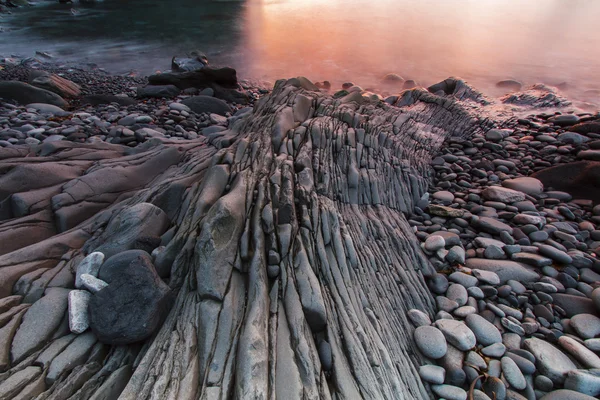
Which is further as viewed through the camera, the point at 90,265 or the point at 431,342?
the point at 431,342

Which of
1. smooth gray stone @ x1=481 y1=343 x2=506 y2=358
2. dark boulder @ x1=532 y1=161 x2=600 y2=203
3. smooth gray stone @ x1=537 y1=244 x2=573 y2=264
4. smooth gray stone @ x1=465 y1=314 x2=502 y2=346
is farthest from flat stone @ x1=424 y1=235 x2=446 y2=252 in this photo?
dark boulder @ x1=532 y1=161 x2=600 y2=203

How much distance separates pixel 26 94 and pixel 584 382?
11.2m

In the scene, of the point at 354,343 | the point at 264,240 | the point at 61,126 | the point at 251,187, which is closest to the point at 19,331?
the point at 264,240

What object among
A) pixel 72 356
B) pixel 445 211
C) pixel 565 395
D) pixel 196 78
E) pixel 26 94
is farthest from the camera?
pixel 196 78

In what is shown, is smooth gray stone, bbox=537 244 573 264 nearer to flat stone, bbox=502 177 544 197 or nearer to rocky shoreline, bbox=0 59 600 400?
rocky shoreline, bbox=0 59 600 400

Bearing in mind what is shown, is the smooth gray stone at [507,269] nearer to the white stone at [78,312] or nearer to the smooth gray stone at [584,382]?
the smooth gray stone at [584,382]

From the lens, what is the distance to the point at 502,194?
4398mm

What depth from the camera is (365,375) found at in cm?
210

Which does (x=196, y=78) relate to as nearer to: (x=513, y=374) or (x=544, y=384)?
(x=513, y=374)

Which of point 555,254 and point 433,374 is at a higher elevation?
point 555,254

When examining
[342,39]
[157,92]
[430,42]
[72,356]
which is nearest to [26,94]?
[157,92]

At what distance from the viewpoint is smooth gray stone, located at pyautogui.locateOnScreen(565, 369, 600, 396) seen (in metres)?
2.27

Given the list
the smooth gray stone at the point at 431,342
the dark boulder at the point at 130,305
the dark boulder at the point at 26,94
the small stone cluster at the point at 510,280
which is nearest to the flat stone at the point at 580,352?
the small stone cluster at the point at 510,280

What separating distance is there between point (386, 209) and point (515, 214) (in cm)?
175
